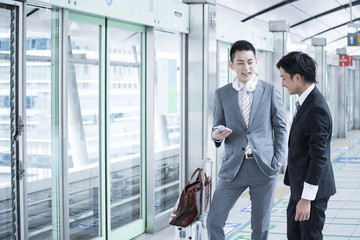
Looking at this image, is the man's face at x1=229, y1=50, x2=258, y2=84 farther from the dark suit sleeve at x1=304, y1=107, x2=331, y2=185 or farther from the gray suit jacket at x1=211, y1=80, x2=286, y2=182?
the dark suit sleeve at x1=304, y1=107, x2=331, y2=185

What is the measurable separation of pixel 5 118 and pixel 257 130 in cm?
178

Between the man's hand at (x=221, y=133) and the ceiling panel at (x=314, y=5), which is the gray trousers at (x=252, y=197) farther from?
the ceiling panel at (x=314, y=5)

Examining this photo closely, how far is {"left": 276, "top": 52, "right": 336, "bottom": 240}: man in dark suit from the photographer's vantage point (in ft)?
10.00

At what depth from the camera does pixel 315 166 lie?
3.03 meters

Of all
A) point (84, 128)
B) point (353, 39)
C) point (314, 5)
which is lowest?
point (84, 128)

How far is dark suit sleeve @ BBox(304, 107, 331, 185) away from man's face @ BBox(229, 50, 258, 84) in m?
0.84

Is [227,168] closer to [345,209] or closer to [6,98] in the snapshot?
[6,98]

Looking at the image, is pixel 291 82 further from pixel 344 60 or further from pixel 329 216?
pixel 344 60

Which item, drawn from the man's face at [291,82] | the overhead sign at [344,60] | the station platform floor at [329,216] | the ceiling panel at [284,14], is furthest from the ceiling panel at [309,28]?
the man's face at [291,82]

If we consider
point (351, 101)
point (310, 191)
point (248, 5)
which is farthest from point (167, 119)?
point (351, 101)

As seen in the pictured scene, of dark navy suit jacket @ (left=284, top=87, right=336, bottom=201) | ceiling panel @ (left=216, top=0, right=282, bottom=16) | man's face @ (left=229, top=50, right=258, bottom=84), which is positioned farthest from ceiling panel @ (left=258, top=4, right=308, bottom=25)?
dark navy suit jacket @ (left=284, top=87, right=336, bottom=201)

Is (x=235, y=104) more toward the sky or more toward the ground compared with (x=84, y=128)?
more toward the sky

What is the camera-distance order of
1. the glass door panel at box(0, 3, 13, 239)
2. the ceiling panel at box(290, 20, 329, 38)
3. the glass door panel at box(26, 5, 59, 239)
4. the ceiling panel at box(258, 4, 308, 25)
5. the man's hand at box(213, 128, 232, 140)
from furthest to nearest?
the ceiling panel at box(290, 20, 329, 38), the ceiling panel at box(258, 4, 308, 25), the glass door panel at box(26, 5, 59, 239), the glass door panel at box(0, 3, 13, 239), the man's hand at box(213, 128, 232, 140)

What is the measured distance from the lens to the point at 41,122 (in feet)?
15.4
